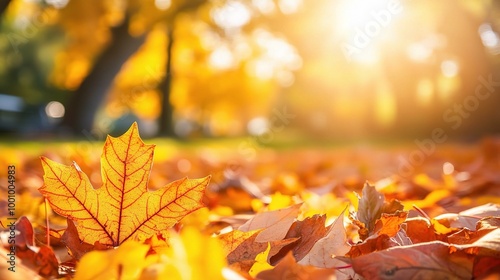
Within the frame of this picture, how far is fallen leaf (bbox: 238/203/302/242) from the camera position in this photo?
969 mm

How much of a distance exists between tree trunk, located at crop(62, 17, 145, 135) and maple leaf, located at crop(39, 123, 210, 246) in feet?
44.1

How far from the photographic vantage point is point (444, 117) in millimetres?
15609

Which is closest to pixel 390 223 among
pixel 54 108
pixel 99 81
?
pixel 99 81

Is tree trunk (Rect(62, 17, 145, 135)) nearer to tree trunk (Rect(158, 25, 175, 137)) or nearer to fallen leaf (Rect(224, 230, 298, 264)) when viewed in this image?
tree trunk (Rect(158, 25, 175, 137))

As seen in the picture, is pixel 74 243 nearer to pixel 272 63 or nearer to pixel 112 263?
pixel 112 263

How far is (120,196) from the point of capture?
0.87 meters

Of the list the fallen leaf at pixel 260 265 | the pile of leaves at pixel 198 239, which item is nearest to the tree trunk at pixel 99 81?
the pile of leaves at pixel 198 239

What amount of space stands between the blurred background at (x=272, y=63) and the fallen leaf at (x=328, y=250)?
2.54 meters

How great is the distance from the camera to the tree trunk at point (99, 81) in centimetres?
1396

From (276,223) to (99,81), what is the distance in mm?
14047

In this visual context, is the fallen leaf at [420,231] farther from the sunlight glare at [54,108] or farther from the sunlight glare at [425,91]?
the sunlight glare at [54,108]

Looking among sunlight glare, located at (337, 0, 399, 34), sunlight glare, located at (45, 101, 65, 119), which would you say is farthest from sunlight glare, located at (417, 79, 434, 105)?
sunlight glare, located at (45, 101, 65, 119)

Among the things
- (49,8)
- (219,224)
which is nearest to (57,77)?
(49,8)

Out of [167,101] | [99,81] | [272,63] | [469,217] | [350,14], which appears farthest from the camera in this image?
[272,63]
